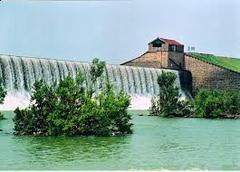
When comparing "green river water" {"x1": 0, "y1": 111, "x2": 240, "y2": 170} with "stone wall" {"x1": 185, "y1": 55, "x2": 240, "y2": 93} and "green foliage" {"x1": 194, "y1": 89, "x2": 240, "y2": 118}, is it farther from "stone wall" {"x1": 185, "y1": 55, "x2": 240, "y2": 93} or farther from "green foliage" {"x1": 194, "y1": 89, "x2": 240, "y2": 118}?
"stone wall" {"x1": 185, "y1": 55, "x2": 240, "y2": 93}

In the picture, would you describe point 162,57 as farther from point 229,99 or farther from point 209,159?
point 209,159

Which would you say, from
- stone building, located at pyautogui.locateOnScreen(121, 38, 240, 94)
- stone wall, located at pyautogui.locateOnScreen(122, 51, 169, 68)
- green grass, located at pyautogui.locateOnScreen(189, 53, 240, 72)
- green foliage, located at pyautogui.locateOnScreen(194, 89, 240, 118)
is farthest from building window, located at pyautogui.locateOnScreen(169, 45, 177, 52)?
green foliage, located at pyautogui.locateOnScreen(194, 89, 240, 118)

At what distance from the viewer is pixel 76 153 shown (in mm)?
13555

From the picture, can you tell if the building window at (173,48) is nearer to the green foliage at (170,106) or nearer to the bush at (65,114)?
the green foliage at (170,106)

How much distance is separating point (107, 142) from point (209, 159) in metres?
3.98

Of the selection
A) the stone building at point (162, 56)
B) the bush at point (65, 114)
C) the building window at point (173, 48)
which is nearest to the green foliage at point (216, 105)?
the stone building at point (162, 56)

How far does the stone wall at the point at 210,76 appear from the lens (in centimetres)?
4572

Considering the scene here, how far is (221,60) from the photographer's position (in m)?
52.6

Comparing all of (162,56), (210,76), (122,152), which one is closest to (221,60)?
(210,76)

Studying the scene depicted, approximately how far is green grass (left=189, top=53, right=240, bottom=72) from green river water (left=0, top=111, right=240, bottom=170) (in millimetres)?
29929

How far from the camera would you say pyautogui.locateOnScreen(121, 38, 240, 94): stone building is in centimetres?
4603

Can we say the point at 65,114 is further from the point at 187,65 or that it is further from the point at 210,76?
the point at 187,65

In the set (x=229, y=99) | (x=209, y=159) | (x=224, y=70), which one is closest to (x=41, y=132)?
(x=209, y=159)

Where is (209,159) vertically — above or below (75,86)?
below
